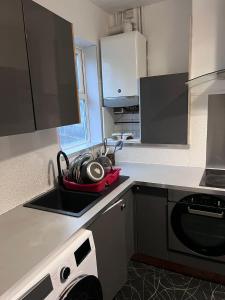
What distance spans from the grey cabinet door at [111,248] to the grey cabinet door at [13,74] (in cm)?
73

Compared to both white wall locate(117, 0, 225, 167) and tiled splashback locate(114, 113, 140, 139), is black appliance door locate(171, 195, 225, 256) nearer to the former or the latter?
white wall locate(117, 0, 225, 167)

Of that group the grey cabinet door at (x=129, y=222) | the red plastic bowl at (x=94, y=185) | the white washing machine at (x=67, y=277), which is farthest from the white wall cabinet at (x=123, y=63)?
the white washing machine at (x=67, y=277)

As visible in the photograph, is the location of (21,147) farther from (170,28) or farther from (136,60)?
(170,28)

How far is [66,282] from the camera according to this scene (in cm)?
106

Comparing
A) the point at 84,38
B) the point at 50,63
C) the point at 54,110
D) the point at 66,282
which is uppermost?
the point at 84,38

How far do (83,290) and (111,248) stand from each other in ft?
1.39

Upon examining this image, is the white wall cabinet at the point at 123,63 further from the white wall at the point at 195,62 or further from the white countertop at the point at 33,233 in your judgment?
the white countertop at the point at 33,233

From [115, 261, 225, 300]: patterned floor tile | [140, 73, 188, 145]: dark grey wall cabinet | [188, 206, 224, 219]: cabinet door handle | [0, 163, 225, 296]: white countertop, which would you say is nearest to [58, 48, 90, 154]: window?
[140, 73, 188, 145]: dark grey wall cabinet

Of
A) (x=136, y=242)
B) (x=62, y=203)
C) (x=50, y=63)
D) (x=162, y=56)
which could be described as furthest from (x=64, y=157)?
(x=162, y=56)

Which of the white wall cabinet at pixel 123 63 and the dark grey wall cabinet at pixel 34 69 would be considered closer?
the dark grey wall cabinet at pixel 34 69

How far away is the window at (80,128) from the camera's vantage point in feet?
7.70

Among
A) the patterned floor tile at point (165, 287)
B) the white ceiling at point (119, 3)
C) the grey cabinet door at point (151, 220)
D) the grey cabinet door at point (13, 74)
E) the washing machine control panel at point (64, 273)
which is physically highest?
the white ceiling at point (119, 3)

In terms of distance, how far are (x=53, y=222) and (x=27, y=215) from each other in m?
0.21

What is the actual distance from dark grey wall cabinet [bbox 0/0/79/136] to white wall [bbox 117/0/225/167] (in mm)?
1099
